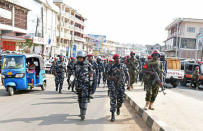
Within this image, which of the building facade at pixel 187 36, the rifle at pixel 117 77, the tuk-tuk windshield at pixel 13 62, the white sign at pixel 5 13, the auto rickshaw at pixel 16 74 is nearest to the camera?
the rifle at pixel 117 77

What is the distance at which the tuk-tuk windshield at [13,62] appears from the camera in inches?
435

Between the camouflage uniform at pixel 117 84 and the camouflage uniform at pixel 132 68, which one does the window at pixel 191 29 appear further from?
the camouflage uniform at pixel 117 84

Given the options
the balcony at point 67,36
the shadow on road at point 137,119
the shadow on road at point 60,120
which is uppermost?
the balcony at point 67,36

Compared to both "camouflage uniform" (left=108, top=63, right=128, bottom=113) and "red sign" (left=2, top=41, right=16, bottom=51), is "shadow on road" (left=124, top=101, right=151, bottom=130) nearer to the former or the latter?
"camouflage uniform" (left=108, top=63, right=128, bottom=113)

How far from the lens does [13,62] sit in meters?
11.1

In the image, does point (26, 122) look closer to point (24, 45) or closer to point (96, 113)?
point (96, 113)

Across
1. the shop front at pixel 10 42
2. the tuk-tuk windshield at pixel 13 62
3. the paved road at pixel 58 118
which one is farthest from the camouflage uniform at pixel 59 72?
the shop front at pixel 10 42

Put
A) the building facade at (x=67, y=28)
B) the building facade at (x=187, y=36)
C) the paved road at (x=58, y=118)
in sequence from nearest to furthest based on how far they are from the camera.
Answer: the paved road at (x=58, y=118) → the building facade at (x=187, y=36) → the building facade at (x=67, y=28)

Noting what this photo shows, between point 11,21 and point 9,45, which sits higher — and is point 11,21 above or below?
above

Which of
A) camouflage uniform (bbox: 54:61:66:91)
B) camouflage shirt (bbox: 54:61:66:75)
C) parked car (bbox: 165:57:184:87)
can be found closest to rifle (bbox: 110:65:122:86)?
camouflage uniform (bbox: 54:61:66:91)

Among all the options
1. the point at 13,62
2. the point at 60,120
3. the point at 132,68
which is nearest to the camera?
the point at 60,120

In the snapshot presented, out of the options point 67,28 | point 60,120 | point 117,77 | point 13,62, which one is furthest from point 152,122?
point 67,28

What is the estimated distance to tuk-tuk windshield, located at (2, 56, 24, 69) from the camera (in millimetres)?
11047

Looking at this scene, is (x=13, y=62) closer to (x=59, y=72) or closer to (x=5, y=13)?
(x=59, y=72)
